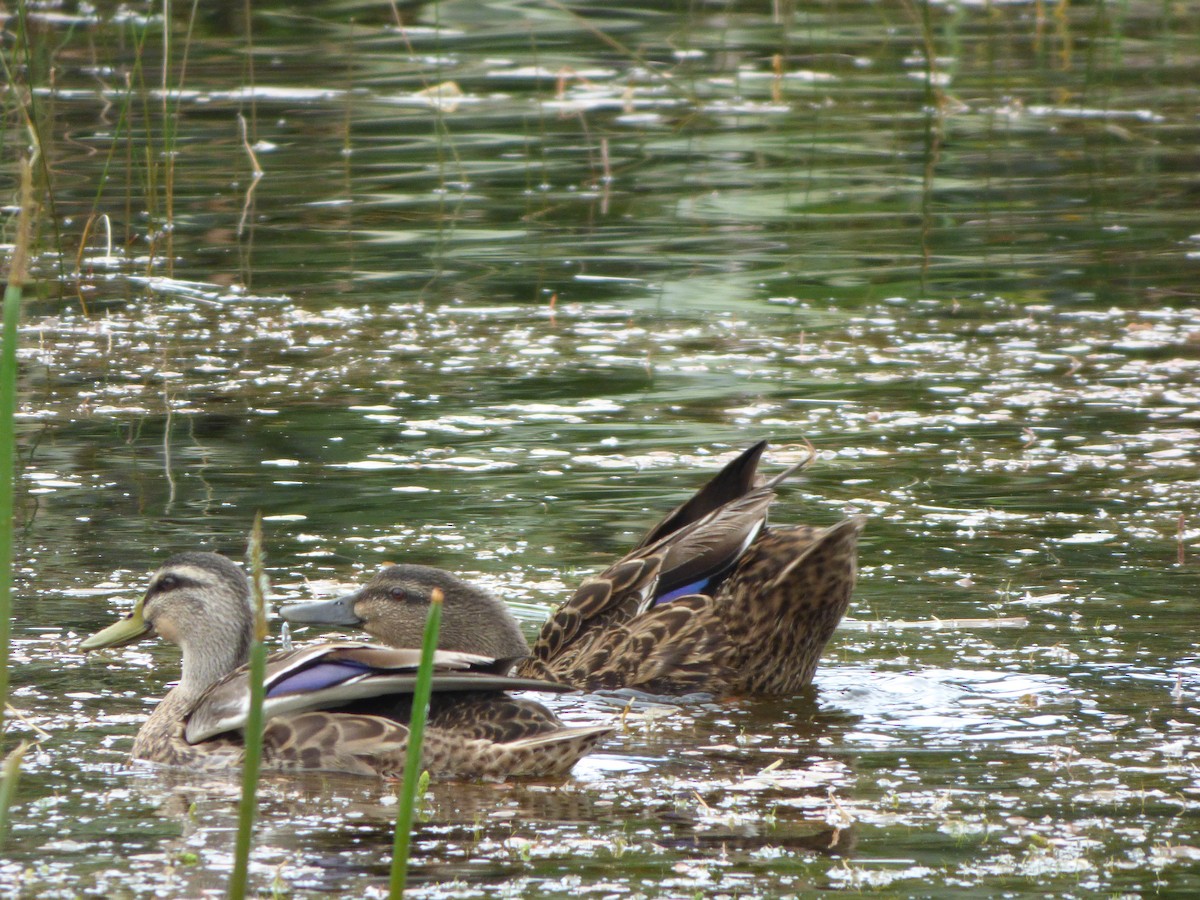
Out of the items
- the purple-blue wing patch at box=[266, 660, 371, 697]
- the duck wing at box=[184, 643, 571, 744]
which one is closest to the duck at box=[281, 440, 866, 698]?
the duck wing at box=[184, 643, 571, 744]

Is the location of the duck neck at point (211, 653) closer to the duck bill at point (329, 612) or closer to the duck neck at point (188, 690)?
the duck neck at point (188, 690)

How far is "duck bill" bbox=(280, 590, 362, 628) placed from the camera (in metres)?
6.65

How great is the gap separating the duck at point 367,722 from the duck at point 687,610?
21.2 inches

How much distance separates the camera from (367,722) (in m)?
5.87

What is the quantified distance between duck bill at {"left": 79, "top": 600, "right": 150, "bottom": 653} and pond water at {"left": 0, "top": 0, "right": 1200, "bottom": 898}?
18 cm

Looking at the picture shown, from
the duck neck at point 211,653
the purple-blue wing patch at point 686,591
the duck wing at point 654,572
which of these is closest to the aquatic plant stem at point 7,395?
the duck neck at point 211,653

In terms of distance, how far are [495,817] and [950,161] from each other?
10.9m

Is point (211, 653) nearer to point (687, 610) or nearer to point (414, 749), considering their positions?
point (687, 610)

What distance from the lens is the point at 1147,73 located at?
61.6 feet

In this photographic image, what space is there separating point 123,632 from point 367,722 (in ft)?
3.24

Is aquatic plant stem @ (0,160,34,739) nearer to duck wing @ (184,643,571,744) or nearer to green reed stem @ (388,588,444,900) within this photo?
green reed stem @ (388,588,444,900)

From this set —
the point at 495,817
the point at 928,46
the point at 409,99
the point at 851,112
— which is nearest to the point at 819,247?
the point at 928,46

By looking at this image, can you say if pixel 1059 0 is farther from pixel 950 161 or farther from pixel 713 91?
pixel 950 161

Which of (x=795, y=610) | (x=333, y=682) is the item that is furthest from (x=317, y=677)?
(x=795, y=610)
